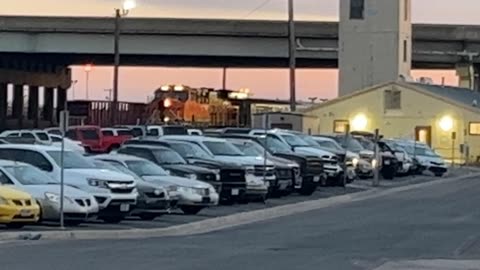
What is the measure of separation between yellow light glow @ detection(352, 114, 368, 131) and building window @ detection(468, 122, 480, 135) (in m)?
7.37

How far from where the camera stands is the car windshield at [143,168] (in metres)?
33.7

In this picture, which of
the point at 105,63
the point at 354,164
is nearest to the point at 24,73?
the point at 105,63

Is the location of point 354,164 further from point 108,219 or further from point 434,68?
point 434,68

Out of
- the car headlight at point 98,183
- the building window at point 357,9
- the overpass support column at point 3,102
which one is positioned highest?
the building window at point 357,9

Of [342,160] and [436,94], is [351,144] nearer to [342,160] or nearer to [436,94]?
[342,160]

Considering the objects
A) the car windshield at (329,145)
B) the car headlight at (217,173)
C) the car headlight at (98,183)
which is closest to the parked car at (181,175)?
the car headlight at (217,173)

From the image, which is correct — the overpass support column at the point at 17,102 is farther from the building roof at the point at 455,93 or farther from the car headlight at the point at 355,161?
the car headlight at the point at 355,161

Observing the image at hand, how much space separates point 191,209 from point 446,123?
196 ft

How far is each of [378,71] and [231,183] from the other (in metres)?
61.7

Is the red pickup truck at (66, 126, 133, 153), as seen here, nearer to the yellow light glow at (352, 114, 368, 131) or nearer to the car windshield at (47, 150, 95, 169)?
the car windshield at (47, 150, 95, 169)

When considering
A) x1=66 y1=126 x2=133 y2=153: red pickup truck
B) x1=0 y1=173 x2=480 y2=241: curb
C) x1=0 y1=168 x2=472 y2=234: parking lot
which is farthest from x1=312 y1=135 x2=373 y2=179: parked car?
x1=66 y1=126 x2=133 y2=153: red pickup truck

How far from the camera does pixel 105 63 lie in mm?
109688

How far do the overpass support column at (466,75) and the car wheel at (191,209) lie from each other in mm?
72676

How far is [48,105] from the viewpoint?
4921 inches
